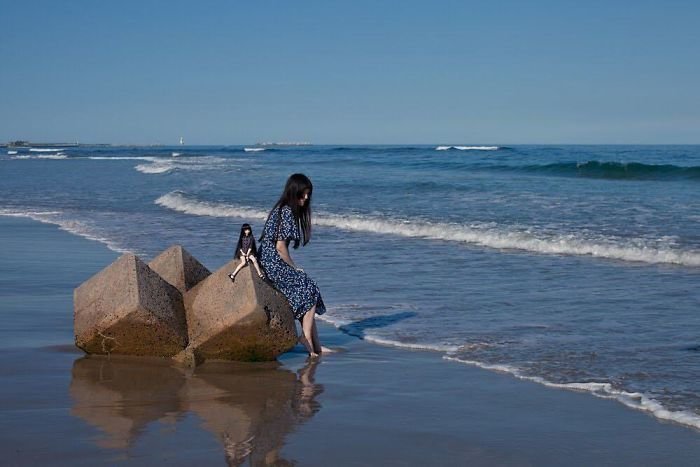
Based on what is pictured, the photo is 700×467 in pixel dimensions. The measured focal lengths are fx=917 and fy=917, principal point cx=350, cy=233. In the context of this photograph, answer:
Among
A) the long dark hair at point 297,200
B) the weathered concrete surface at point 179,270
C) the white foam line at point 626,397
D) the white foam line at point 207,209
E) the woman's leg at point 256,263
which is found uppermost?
the long dark hair at point 297,200

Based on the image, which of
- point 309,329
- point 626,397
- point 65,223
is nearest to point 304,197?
point 309,329

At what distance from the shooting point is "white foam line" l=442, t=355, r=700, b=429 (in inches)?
228

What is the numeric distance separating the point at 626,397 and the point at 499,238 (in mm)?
9722

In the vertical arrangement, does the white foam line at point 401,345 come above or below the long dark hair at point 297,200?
below

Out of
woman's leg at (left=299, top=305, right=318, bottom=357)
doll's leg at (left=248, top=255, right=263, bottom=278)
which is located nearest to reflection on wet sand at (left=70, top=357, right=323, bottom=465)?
woman's leg at (left=299, top=305, right=318, bottom=357)

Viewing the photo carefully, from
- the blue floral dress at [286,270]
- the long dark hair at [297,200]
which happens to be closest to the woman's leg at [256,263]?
the blue floral dress at [286,270]

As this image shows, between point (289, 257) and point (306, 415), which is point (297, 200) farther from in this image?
point (306, 415)

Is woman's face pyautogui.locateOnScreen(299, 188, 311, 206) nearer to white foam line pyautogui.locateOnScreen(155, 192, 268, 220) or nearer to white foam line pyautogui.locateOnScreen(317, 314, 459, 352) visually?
white foam line pyautogui.locateOnScreen(317, 314, 459, 352)

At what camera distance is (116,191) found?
103ft

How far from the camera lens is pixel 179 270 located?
7930 millimetres

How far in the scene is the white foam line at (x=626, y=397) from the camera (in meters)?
5.80

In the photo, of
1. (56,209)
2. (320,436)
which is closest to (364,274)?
(320,436)

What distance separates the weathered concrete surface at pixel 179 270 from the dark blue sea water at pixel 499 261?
1.69 metres

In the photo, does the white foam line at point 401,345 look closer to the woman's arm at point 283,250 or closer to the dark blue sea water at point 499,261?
the dark blue sea water at point 499,261
